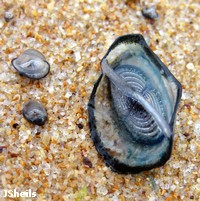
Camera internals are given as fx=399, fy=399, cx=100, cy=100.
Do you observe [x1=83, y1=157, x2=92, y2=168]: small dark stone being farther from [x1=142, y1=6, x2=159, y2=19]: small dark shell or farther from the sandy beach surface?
[x1=142, y1=6, x2=159, y2=19]: small dark shell

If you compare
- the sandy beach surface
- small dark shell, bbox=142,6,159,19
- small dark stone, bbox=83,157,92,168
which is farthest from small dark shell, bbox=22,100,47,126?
small dark shell, bbox=142,6,159,19

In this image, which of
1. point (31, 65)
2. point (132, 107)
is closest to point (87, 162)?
point (132, 107)

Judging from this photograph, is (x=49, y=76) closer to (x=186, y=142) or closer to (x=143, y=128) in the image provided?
(x=143, y=128)

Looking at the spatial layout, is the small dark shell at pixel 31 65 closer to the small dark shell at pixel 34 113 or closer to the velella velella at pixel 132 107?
the small dark shell at pixel 34 113

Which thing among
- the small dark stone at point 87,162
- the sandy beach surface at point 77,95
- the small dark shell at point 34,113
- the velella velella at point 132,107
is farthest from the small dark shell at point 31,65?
the small dark stone at point 87,162

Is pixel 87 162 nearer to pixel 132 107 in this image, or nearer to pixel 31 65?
pixel 132 107

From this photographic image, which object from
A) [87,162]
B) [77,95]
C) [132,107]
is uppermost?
[132,107]

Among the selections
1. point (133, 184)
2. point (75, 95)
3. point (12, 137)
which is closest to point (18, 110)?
point (12, 137)
